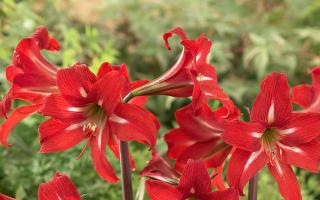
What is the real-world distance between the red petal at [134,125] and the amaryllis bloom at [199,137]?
0.27ft

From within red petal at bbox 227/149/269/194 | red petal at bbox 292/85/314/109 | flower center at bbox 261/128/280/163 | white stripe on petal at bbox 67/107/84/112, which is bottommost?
red petal at bbox 227/149/269/194

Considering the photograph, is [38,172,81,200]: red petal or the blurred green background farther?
the blurred green background

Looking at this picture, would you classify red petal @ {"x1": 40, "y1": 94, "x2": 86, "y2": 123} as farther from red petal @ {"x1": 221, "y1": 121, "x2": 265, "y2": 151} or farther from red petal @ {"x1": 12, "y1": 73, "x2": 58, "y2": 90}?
red petal @ {"x1": 221, "y1": 121, "x2": 265, "y2": 151}

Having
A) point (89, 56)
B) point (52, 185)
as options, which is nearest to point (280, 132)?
point (52, 185)

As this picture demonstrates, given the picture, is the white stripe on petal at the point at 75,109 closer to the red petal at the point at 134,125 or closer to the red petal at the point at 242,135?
the red petal at the point at 134,125

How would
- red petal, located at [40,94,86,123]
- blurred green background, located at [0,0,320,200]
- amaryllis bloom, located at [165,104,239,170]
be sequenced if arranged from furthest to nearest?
blurred green background, located at [0,0,320,200] → amaryllis bloom, located at [165,104,239,170] → red petal, located at [40,94,86,123]

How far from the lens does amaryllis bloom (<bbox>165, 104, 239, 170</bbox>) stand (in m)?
0.80

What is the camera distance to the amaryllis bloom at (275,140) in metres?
0.72

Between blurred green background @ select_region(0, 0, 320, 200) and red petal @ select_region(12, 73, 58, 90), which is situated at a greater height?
red petal @ select_region(12, 73, 58, 90)

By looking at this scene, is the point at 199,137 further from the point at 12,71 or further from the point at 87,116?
the point at 12,71

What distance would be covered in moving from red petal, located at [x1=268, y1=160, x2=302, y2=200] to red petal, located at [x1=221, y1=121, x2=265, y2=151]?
0.05 metres

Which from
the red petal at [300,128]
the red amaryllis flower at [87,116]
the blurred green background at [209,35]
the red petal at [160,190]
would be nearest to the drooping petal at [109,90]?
the red amaryllis flower at [87,116]

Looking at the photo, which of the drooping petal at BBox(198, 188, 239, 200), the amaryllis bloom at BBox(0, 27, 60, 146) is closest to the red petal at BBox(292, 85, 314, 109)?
the drooping petal at BBox(198, 188, 239, 200)

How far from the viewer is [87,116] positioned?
76 cm
